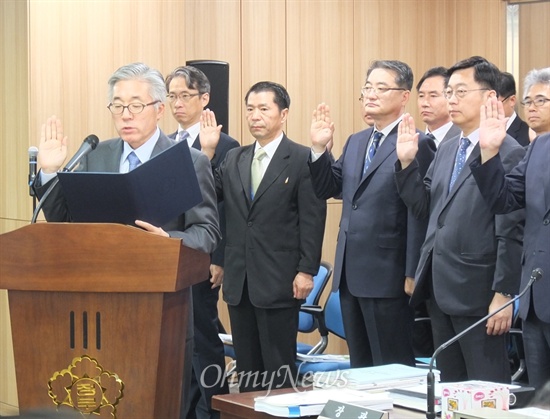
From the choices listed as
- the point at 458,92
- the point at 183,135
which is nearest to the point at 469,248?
the point at 458,92

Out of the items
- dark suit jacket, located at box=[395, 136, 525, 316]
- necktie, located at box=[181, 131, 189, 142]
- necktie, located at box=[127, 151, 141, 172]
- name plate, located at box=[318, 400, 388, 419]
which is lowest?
name plate, located at box=[318, 400, 388, 419]

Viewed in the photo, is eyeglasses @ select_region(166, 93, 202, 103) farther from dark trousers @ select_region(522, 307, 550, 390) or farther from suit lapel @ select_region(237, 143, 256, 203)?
dark trousers @ select_region(522, 307, 550, 390)

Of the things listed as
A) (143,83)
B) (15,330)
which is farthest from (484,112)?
(15,330)

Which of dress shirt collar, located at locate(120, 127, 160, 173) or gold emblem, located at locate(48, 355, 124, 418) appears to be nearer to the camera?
gold emblem, located at locate(48, 355, 124, 418)

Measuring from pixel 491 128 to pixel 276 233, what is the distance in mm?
1306

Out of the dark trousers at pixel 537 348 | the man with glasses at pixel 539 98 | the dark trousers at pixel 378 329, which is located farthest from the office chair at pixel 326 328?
the man with glasses at pixel 539 98

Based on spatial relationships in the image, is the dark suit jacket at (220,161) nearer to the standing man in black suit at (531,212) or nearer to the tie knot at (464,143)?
the tie knot at (464,143)

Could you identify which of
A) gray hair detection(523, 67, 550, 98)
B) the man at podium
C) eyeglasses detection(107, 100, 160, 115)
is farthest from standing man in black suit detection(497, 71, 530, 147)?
eyeglasses detection(107, 100, 160, 115)

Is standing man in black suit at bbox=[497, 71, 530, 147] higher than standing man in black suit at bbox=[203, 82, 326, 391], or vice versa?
standing man in black suit at bbox=[497, 71, 530, 147]

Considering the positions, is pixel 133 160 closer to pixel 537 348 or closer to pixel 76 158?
pixel 76 158

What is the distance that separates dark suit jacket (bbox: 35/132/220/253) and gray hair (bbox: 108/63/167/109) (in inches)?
6.0

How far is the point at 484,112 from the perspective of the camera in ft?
12.0

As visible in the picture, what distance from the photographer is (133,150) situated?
342 cm

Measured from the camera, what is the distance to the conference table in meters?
2.62
